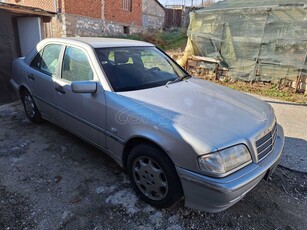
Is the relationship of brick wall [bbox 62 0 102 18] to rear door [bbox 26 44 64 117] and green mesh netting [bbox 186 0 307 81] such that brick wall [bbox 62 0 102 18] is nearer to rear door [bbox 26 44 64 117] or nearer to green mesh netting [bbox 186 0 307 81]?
green mesh netting [bbox 186 0 307 81]

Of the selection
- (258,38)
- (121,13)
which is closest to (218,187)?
(258,38)

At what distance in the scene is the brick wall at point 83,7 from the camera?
41.8 feet

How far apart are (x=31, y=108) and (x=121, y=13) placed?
1465 centimetres

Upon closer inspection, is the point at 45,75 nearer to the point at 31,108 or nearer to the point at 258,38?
the point at 31,108

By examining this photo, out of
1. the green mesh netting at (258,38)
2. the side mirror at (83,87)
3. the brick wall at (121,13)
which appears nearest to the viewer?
the side mirror at (83,87)

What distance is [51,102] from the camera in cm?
A: 355

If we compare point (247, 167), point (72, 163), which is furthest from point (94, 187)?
point (247, 167)

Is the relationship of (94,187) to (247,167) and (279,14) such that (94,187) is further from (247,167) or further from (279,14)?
(279,14)

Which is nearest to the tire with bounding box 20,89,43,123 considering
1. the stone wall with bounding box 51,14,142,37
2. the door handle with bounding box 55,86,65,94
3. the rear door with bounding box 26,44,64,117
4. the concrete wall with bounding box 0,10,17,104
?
the rear door with bounding box 26,44,64,117

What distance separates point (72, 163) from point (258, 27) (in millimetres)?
6485

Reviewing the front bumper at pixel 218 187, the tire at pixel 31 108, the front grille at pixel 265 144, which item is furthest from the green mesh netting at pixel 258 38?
the tire at pixel 31 108

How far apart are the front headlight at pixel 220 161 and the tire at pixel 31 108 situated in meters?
3.22

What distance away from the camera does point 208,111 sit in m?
2.40

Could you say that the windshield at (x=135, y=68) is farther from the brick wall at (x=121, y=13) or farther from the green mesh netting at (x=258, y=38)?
the brick wall at (x=121, y=13)
